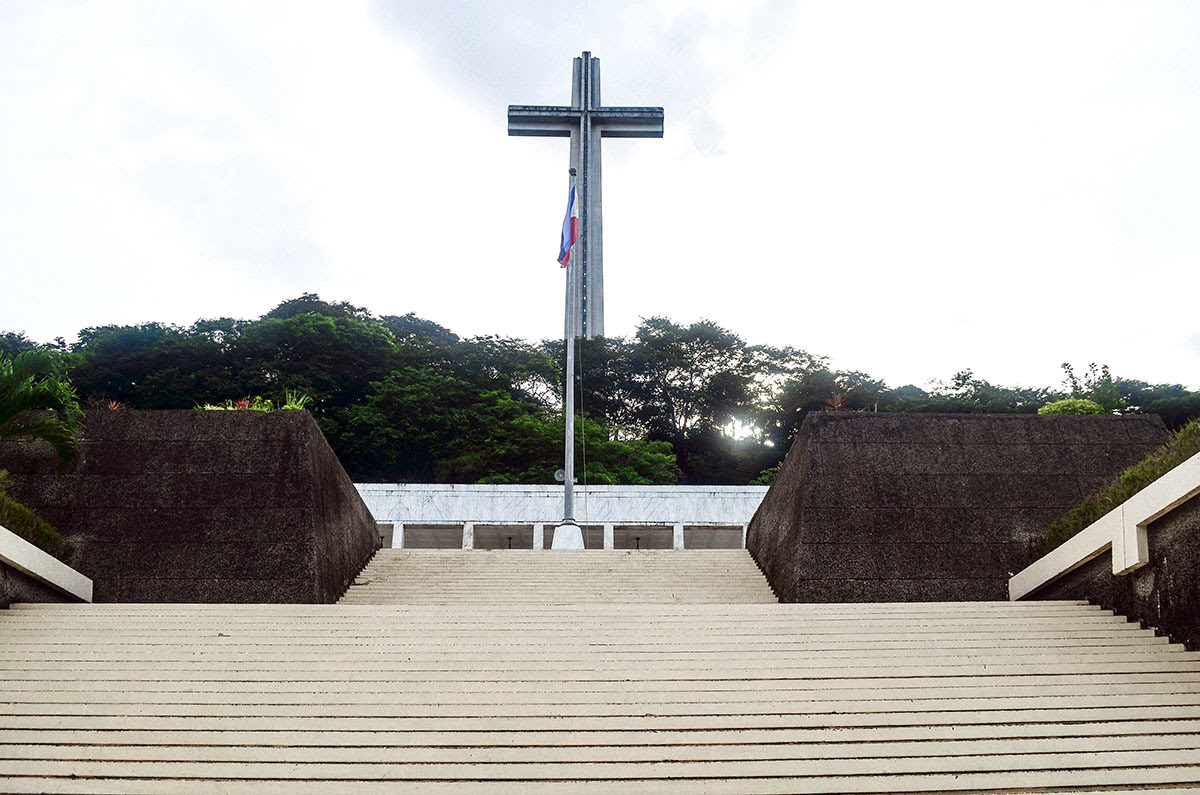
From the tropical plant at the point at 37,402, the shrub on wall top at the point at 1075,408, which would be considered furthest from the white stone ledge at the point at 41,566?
the shrub on wall top at the point at 1075,408

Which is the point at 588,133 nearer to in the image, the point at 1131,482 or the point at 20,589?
the point at 1131,482

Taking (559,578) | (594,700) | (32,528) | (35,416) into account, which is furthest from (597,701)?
(35,416)

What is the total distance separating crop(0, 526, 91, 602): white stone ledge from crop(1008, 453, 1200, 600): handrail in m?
7.57

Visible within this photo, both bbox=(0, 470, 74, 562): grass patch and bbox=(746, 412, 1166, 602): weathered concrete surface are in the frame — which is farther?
bbox=(746, 412, 1166, 602): weathered concrete surface

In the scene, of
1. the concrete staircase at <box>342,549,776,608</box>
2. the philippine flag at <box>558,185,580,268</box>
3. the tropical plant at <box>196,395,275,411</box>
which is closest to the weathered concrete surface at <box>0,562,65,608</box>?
the concrete staircase at <box>342,549,776,608</box>

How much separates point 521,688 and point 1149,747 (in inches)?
117

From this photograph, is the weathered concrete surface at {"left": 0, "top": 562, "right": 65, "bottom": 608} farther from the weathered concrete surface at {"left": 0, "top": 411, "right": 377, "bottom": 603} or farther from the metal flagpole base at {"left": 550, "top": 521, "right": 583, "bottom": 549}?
the metal flagpole base at {"left": 550, "top": 521, "right": 583, "bottom": 549}

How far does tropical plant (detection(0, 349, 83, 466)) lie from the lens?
332 inches

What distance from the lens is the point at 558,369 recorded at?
38.6m

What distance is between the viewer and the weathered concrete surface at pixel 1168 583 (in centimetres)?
565

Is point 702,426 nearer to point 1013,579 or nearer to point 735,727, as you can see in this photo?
point 1013,579

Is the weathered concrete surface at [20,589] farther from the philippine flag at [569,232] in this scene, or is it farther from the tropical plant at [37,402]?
the philippine flag at [569,232]

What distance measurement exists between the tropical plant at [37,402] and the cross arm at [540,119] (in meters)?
25.7

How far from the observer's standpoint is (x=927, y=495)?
9.42 meters
